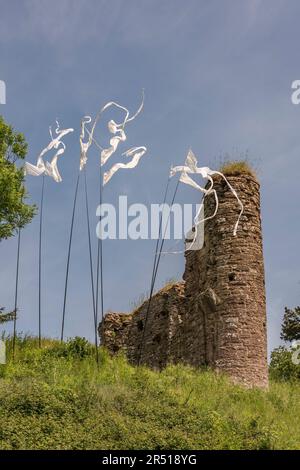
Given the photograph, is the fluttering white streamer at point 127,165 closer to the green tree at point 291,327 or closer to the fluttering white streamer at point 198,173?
the fluttering white streamer at point 198,173

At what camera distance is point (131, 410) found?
58.3 feet

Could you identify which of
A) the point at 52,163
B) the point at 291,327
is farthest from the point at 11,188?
the point at 291,327

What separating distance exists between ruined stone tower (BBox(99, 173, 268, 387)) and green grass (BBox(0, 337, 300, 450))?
1.72 metres

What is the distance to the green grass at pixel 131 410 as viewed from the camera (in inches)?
635

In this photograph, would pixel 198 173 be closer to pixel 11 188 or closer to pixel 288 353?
pixel 11 188

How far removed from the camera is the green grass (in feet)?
53.0

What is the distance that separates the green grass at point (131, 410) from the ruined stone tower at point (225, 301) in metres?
1.72

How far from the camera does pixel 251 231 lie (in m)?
26.0

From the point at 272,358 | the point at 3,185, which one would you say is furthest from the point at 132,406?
the point at 272,358

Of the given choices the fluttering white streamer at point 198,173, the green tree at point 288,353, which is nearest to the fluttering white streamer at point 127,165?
the fluttering white streamer at point 198,173

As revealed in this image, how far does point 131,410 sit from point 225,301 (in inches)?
314
